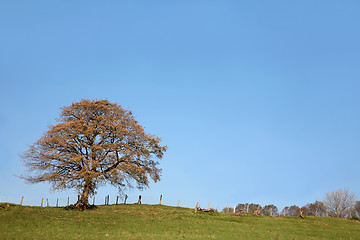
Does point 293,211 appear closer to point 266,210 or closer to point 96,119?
point 266,210

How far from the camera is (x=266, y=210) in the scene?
5027 inches

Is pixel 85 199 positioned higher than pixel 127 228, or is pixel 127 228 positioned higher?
pixel 85 199

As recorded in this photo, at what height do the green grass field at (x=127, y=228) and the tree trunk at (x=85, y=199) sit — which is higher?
the tree trunk at (x=85, y=199)

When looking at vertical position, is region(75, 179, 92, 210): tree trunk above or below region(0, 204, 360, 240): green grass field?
above

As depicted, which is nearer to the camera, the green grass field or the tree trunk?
the green grass field

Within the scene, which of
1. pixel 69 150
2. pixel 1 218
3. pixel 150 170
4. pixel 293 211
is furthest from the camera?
pixel 293 211

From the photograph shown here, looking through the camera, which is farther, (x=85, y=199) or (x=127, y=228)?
(x=85, y=199)

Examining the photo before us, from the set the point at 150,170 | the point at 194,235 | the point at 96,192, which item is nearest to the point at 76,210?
the point at 96,192

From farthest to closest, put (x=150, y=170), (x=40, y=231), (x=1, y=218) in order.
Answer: (x=150, y=170), (x=1, y=218), (x=40, y=231)

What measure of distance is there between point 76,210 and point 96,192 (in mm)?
4746

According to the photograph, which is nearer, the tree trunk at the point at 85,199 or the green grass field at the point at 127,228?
the green grass field at the point at 127,228

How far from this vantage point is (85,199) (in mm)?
49312

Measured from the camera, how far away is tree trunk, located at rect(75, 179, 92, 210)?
4825 cm

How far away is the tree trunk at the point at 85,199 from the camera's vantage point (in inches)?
1900
